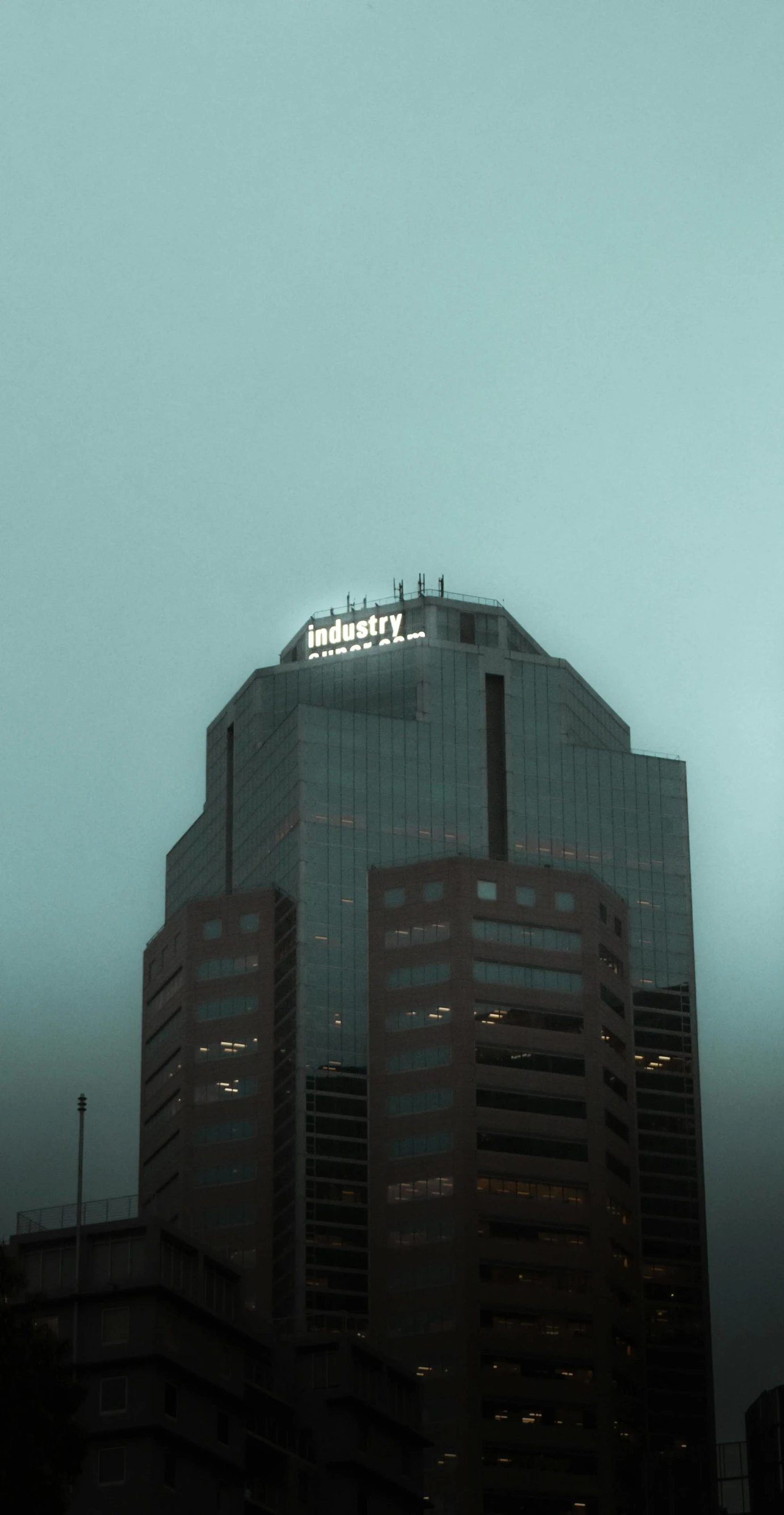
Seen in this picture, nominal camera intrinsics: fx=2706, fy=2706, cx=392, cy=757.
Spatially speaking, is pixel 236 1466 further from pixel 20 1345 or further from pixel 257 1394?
pixel 20 1345

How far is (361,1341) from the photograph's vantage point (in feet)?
648

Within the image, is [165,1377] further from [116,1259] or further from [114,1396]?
[116,1259]

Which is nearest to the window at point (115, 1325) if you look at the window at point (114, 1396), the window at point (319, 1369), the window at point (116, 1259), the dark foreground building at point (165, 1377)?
the dark foreground building at point (165, 1377)

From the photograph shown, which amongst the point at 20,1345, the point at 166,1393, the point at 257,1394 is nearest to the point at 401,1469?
the point at 257,1394

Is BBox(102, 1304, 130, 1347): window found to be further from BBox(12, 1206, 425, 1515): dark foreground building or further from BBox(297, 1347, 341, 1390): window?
BBox(297, 1347, 341, 1390): window

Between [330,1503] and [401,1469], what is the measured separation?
37.7ft

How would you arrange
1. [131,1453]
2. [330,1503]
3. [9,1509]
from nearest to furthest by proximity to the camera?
[9,1509]
[131,1453]
[330,1503]

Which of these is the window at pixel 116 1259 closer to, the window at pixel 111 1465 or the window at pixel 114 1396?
the window at pixel 114 1396

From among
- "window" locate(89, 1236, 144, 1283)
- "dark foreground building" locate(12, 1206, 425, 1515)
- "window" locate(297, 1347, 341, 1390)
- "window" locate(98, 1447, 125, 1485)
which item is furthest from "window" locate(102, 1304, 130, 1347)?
"window" locate(297, 1347, 341, 1390)

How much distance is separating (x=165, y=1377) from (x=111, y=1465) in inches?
256

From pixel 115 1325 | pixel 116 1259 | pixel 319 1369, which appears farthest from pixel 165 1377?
pixel 319 1369

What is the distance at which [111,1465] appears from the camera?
157m

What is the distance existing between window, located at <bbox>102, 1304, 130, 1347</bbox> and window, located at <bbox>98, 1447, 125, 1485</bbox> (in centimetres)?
625

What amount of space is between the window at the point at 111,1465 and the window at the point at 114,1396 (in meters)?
2.20
